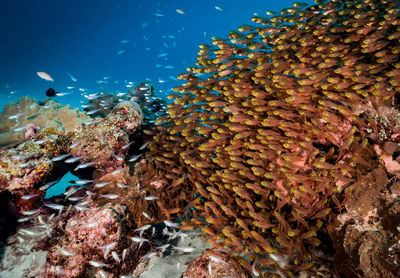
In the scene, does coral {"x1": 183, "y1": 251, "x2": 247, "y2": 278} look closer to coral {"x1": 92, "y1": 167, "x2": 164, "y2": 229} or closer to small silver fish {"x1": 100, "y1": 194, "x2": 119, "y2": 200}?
coral {"x1": 92, "y1": 167, "x2": 164, "y2": 229}

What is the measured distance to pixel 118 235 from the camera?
167 inches

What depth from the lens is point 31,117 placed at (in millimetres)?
7629

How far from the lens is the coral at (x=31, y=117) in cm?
708

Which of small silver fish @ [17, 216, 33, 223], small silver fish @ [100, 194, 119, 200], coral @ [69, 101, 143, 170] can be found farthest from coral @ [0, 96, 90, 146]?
small silver fish @ [100, 194, 119, 200]

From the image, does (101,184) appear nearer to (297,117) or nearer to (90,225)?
(90,225)

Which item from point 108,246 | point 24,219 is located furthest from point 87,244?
point 24,219

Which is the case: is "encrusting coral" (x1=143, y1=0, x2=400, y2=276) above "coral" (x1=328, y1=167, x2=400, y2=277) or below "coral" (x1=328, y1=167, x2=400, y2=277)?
above

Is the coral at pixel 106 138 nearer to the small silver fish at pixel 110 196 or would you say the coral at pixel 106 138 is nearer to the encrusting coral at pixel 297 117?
the small silver fish at pixel 110 196

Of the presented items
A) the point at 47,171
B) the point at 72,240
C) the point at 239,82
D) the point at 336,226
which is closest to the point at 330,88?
the point at 239,82

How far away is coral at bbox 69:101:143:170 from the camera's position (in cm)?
528

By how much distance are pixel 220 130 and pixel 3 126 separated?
853 centimetres

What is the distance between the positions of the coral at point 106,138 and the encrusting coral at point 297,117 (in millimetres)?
2474

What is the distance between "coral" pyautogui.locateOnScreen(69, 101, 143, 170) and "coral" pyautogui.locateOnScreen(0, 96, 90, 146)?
2.03m

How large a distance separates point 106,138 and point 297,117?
462 centimetres
